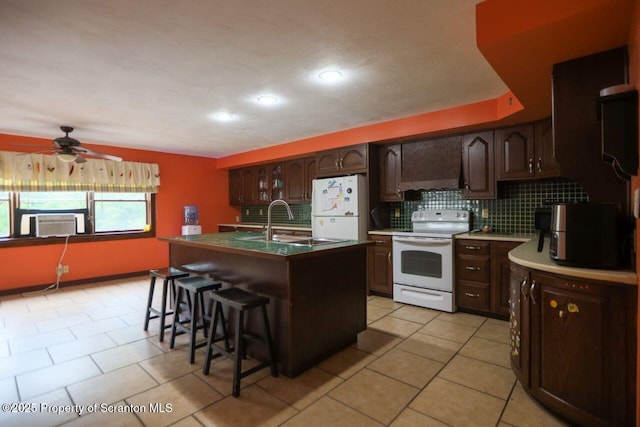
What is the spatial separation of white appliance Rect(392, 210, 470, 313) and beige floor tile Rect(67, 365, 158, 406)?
2775mm

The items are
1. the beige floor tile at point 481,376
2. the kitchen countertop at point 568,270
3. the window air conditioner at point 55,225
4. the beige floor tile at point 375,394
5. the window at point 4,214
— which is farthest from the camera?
the window air conditioner at point 55,225

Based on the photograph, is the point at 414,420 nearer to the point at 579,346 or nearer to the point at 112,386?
the point at 579,346

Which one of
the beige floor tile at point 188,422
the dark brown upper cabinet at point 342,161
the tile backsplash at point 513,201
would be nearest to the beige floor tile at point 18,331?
the beige floor tile at point 188,422

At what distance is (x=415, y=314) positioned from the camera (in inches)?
139

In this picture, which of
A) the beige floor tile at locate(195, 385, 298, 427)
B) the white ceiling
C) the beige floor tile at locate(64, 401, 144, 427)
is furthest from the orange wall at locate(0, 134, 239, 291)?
the beige floor tile at locate(195, 385, 298, 427)

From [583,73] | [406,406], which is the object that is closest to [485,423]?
[406,406]

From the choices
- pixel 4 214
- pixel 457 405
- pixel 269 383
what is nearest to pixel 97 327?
pixel 269 383

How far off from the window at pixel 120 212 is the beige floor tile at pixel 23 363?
3.07 metres

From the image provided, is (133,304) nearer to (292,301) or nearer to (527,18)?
(292,301)

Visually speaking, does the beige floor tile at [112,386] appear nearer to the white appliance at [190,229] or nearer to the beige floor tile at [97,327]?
the beige floor tile at [97,327]

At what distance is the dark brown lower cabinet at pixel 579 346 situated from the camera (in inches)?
59.8

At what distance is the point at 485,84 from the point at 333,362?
2697 millimetres

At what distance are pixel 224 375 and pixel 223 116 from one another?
2.79 metres

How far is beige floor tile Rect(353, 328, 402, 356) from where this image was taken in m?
2.67
